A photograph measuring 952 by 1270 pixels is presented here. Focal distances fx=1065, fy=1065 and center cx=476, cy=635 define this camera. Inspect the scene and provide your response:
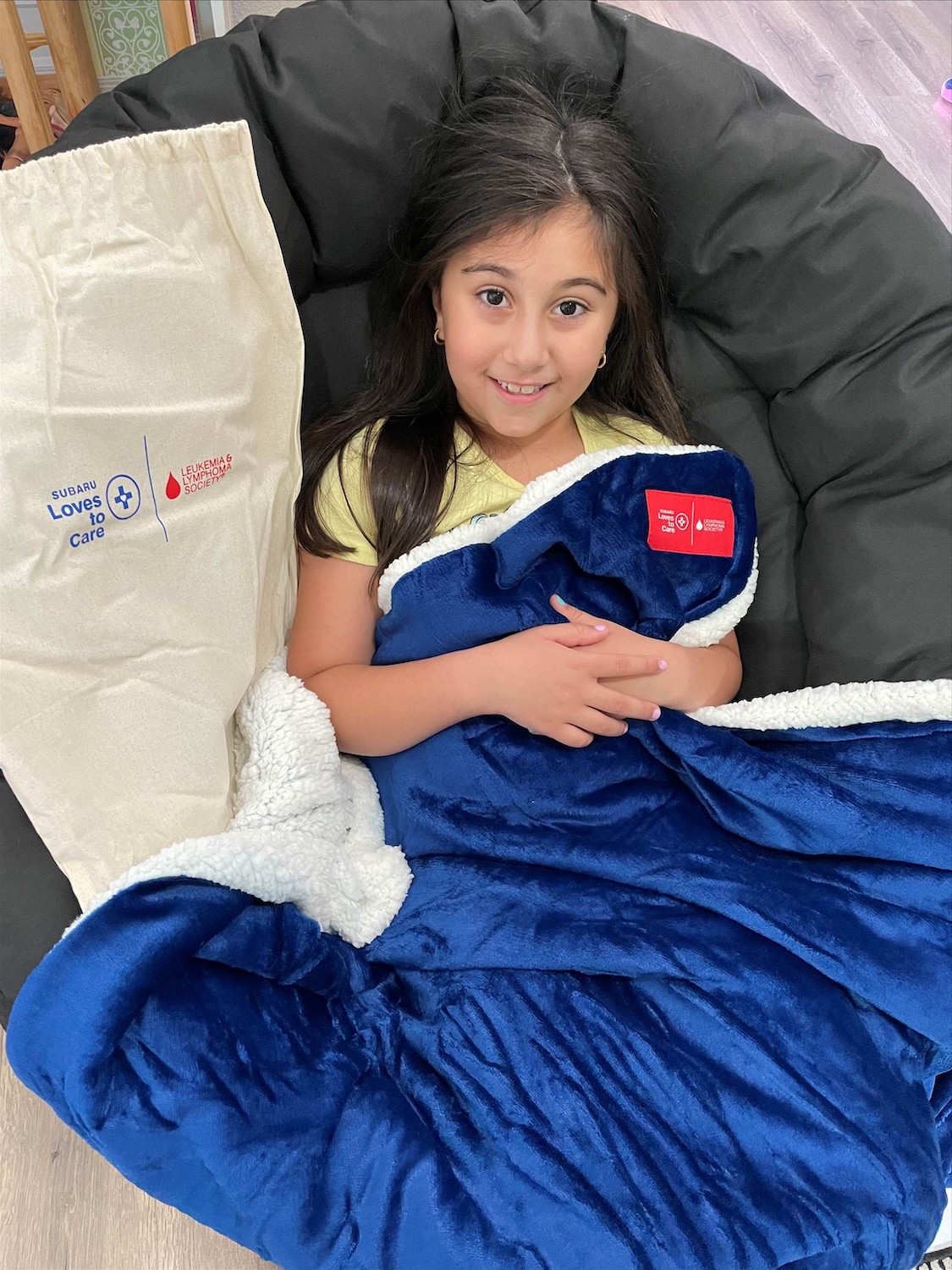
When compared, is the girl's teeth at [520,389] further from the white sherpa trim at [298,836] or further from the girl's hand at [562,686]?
the white sherpa trim at [298,836]

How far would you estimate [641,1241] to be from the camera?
728 mm

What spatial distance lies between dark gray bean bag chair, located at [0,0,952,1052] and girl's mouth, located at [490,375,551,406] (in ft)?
0.74

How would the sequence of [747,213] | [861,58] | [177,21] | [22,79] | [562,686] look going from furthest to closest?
1. [861,58]
2. [177,21]
3. [22,79]
4. [747,213]
5. [562,686]

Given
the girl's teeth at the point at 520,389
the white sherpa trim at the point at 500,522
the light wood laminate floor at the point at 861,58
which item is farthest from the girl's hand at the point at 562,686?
the light wood laminate floor at the point at 861,58

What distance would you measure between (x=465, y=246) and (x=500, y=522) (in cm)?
25

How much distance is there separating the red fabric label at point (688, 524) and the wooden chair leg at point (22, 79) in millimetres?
919

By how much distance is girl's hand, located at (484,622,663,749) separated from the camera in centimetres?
92

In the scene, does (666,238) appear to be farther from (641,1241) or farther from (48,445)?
(641,1241)

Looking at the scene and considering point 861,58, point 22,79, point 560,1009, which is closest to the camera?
point 560,1009

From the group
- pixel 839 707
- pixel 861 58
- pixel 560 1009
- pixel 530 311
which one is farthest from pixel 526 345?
pixel 861 58

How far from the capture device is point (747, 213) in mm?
1030

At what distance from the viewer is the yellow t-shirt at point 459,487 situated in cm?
102

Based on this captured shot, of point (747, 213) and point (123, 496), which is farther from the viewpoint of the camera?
point (747, 213)

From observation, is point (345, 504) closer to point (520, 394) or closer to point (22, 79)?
point (520, 394)
